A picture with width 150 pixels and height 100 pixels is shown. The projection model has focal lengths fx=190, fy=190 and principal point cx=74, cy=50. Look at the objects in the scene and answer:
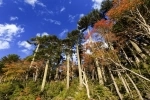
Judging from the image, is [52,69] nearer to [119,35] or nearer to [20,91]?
[20,91]

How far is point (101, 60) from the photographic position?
2967cm

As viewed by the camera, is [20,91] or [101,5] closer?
[20,91]

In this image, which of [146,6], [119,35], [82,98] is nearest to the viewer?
[146,6]

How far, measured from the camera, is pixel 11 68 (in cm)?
3666

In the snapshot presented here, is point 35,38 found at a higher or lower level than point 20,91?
higher

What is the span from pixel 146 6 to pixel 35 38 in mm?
27393

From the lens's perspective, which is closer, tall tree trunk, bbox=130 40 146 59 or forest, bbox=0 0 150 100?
forest, bbox=0 0 150 100

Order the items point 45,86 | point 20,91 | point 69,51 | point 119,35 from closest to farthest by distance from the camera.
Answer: point 119,35 < point 20,91 < point 45,86 < point 69,51

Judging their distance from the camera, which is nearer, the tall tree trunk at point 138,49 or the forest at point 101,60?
the forest at point 101,60

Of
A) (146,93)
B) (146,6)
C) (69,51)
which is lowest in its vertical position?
(146,93)

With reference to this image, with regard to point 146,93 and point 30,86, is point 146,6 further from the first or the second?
point 30,86

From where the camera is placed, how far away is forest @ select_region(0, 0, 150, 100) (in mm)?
21078

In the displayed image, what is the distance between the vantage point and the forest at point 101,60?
2108 cm

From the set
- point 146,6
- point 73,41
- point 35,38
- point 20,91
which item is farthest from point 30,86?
point 146,6
